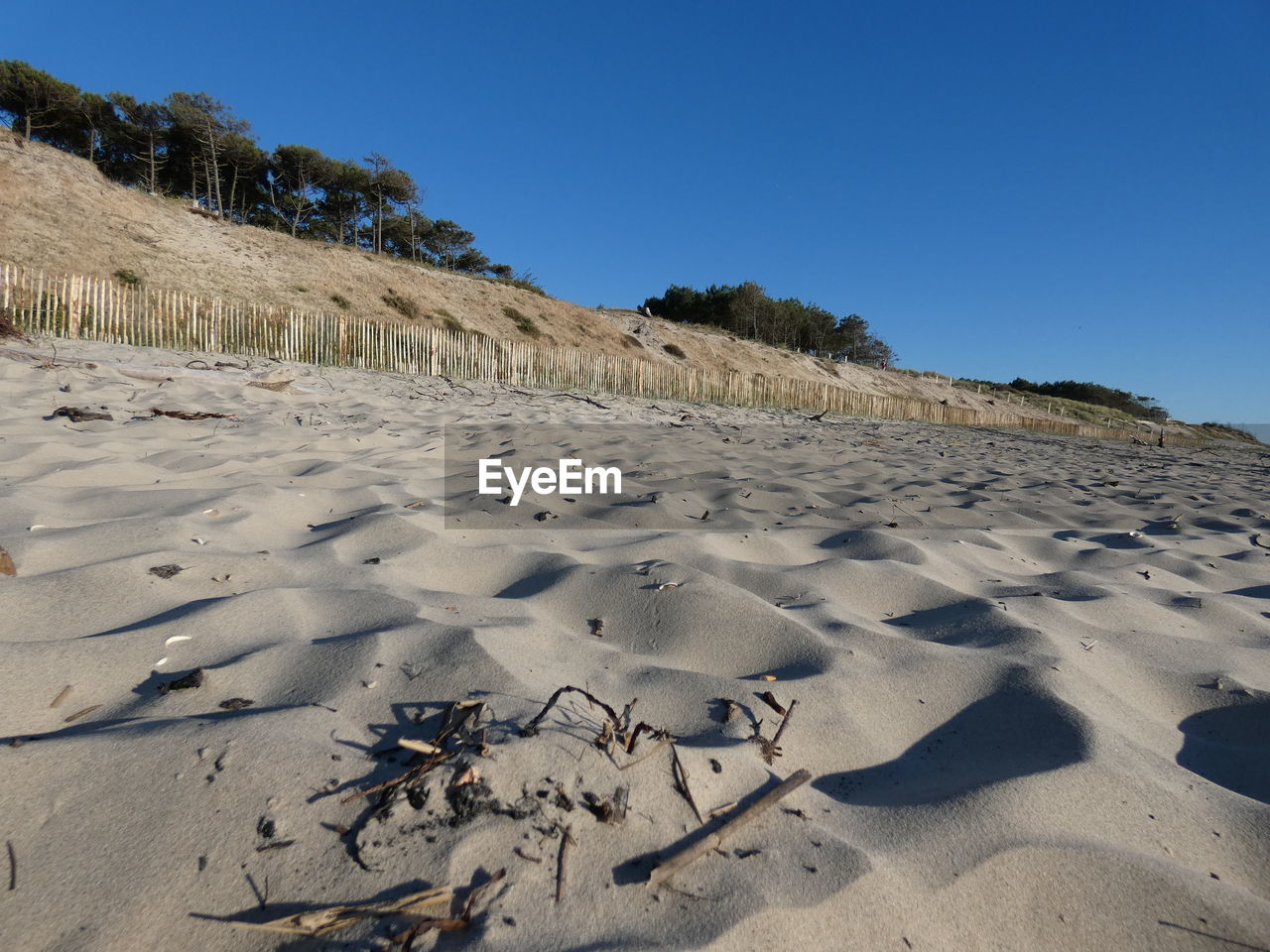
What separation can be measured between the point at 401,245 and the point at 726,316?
76.5 ft

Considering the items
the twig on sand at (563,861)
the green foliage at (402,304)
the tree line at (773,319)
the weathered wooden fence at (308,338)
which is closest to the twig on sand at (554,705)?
the twig on sand at (563,861)

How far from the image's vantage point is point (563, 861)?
90cm

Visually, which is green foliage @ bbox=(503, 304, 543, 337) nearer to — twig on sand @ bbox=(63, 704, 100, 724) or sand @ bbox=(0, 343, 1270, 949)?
sand @ bbox=(0, 343, 1270, 949)

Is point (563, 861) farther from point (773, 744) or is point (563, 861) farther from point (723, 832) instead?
point (773, 744)

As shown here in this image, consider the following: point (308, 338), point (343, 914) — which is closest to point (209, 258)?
point (308, 338)

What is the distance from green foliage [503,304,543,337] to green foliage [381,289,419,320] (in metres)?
4.29

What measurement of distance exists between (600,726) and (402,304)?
81.8ft

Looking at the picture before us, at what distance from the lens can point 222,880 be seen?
835mm

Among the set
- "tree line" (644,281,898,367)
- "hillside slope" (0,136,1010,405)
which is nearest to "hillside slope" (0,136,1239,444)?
"hillside slope" (0,136,1010,405)

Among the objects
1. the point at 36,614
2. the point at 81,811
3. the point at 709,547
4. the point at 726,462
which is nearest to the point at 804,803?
the point at 81,811

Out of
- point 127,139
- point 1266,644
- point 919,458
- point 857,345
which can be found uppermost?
point 127,139

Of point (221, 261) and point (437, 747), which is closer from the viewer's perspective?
point (437, 747)

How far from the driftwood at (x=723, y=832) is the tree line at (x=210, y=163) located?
107 ft

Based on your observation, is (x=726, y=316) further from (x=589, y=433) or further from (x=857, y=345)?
(x=589, y=433)
